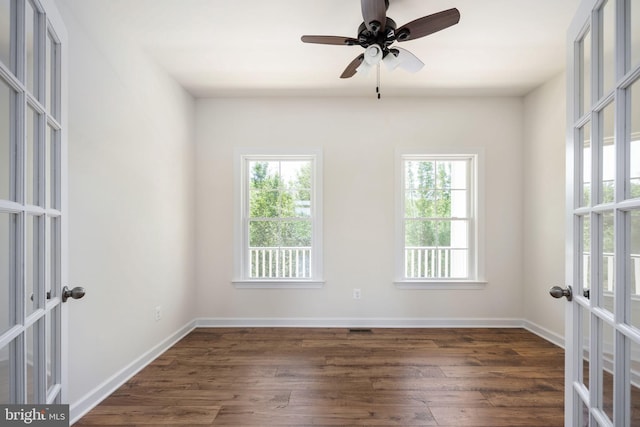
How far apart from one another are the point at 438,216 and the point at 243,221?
89.1 inches

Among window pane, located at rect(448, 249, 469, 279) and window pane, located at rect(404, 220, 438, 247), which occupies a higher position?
window pane, located at rect(404, 220, 438, 247)

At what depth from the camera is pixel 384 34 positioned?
2.05 meters

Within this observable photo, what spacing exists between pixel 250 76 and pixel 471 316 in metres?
3.49

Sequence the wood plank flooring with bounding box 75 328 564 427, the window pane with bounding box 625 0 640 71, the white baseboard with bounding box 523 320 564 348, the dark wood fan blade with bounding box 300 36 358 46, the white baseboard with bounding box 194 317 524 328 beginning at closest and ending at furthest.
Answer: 1. the window pane with bounding box 625 0 640 71
2. the wood plank flooring with bounding box 75 328 564 427
3. the dark wood fan blade with bounding box 300 36 358 46
4. the white baseboard with bounding box 523 320 564 348
5. the white baseboard with bounding box 194 317 524 328

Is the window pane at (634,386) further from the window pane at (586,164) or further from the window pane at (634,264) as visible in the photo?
the window pane at (586,164)

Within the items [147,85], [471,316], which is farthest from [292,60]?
[471,316]

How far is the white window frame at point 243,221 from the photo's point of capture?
3.64 meters

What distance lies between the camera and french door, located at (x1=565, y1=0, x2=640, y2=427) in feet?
3.02

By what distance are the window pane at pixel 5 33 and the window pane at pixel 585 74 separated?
1901 mm

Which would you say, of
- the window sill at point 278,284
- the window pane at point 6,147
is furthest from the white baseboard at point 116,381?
the window pane at point 6,147

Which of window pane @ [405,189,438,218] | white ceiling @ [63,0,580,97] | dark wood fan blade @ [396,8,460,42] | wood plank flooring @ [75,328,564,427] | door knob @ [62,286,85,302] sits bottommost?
wood plank flooring @ [75,328,564,427]

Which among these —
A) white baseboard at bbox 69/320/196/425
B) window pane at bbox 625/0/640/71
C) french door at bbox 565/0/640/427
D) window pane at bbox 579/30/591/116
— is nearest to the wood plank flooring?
white baseboard at bbox 69/320/196/425

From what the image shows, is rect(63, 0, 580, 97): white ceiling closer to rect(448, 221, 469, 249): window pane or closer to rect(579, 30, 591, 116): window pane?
rect(579, 30, 591, 116): window pane

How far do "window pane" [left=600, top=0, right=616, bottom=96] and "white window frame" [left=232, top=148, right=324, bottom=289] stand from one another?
2734 mm
